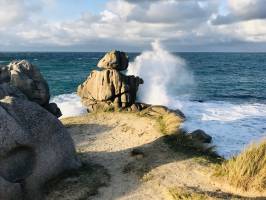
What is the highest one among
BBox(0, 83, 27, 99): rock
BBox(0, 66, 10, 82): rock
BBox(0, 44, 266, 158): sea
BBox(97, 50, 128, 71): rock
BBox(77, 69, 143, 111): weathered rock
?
BBox(97, 50, 128, 71): rock

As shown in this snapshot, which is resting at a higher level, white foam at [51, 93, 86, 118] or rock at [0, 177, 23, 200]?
rock at [0, 177, 23, 200]

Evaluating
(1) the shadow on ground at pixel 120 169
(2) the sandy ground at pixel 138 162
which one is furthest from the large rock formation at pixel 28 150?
(2) the sandy ground at pixel 138 162

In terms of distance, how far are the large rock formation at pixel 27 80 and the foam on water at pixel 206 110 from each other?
30.9ft

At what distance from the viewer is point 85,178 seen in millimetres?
17156

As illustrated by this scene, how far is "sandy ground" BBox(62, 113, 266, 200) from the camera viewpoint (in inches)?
635

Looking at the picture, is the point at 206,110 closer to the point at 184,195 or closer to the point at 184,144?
the point at 184,144

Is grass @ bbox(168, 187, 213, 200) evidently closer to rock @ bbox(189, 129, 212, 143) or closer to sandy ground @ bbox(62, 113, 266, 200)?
sandy ground @ bbox(62, 113, 266, 200)

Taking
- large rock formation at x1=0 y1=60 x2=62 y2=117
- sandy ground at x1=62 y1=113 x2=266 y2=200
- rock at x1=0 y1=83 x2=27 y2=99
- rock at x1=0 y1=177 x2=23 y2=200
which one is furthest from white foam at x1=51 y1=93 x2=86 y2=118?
rock at x1=0 y1=177 x2=23 y2=200

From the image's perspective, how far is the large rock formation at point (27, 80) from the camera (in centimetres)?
2547

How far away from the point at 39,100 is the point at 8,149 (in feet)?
37.5

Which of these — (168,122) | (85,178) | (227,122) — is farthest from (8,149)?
(227,122)

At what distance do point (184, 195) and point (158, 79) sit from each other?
3187 cm

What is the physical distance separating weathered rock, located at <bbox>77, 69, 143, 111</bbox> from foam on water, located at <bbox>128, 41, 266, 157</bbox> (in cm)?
483

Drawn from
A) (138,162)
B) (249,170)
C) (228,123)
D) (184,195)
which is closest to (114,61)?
(228,123)
